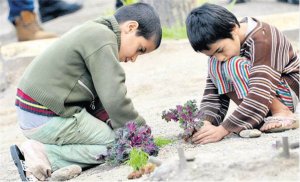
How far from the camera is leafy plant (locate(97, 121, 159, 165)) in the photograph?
12.0 ft

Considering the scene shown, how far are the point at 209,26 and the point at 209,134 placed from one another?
58 centimetres

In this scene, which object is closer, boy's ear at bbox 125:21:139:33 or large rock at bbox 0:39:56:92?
boy's ear at bbox 125:21:139:33

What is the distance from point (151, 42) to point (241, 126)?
677 mm

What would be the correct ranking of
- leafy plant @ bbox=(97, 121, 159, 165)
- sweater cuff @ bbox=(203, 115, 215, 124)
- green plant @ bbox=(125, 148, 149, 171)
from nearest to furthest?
green plant @ bbox=(125, 148, 149, 171) < leafy plant @ bbox=(97, 121, 159, 165) < sweater cuff @ bbox=(203, 115, 215, 124)

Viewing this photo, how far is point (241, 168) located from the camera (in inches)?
110

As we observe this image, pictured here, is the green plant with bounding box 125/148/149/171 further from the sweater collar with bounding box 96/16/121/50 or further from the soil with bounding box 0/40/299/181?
the sweater collar with bounding box 96/16/121/50

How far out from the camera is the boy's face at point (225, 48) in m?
3.91

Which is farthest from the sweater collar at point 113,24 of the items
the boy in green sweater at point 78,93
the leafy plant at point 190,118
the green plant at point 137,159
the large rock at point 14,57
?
the large rock at point 14,57

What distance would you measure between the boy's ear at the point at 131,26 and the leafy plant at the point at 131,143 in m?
0.57

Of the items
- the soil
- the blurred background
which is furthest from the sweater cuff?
the blurred background

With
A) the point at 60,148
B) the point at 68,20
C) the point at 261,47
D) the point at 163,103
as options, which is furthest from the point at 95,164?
the point at 68,20

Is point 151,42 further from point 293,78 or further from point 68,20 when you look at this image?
point 68,20

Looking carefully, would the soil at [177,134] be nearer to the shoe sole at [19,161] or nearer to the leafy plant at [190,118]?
the leafy plant at [190,118]

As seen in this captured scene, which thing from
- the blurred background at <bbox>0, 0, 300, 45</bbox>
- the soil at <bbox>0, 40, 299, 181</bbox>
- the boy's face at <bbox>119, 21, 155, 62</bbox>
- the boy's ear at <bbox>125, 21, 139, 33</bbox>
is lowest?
the blurred background at <bbox>0, 0, 300, 45</bbox>
